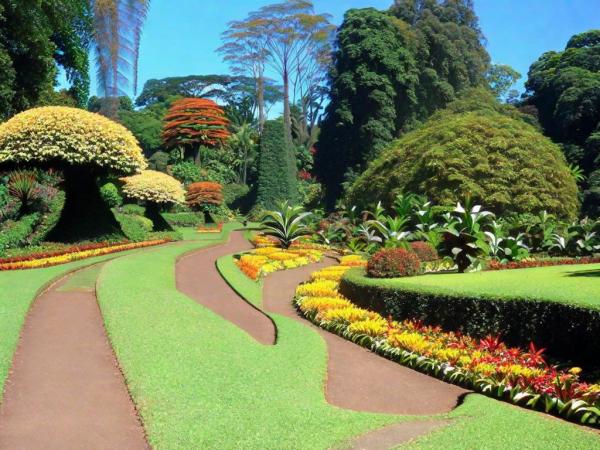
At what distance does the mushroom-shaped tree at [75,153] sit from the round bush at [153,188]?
627 centimetres

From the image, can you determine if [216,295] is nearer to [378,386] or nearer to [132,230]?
[378,386]

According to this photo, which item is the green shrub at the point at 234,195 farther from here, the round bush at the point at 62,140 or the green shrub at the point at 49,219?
the round bush at the point at 62,140

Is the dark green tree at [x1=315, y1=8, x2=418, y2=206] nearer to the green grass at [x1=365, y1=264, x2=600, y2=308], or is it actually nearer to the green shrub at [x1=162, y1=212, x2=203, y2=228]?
the green shrub at [x1=162, y1=212, x2=203, y2=228]

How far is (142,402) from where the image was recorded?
4.80 m

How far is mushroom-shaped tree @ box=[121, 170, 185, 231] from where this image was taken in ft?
75.9

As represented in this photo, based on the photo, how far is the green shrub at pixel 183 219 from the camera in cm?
2963

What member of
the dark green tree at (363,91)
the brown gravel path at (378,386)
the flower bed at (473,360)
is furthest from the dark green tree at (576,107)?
the brown gravel path at (378,386)

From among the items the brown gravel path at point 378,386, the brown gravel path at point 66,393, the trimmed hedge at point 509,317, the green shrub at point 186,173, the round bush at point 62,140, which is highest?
the green shrub at point 186,173

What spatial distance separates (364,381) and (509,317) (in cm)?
180

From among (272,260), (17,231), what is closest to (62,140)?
(17,231)

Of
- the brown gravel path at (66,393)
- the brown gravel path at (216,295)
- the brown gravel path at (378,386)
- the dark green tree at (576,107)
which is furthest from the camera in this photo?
the dark green tree at (576,107)

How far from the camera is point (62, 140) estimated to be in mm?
14492

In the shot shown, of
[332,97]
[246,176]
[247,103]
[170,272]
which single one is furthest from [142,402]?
[247,103]

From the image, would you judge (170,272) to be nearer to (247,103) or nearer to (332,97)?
(332,97)
